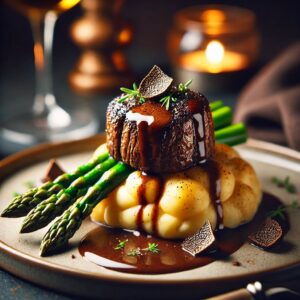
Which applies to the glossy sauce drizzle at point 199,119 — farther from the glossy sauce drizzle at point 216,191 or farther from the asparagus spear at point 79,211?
the asparagus spear at point 79,211

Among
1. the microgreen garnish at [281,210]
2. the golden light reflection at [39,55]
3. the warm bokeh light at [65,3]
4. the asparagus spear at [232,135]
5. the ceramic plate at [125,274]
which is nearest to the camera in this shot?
the ceramic plate at [125,274]

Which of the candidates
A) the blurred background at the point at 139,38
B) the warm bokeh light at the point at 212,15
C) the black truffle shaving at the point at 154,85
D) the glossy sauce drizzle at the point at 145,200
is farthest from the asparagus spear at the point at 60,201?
the blurred background at the point at 139,38

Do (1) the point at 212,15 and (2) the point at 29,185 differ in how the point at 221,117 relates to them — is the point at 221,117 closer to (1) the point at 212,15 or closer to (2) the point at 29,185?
(2) the point at 29,185

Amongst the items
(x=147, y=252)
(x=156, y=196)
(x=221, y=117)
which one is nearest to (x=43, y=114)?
(x=221, y=117)

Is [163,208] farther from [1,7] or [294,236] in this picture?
[1,7]

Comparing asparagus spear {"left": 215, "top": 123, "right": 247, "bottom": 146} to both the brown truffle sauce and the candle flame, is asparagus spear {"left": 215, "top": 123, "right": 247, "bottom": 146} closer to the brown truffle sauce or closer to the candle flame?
the brown truffle sauce

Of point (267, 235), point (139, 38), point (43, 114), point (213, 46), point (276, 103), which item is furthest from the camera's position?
point (139, 38)
